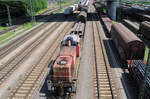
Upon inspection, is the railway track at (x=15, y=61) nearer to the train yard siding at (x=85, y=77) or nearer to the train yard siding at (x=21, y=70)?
the train yard siding at (x=21, y=70)

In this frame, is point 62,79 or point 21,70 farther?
point 21,70

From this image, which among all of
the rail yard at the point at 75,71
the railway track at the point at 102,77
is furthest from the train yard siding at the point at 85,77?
the railway track at the point at 102,77

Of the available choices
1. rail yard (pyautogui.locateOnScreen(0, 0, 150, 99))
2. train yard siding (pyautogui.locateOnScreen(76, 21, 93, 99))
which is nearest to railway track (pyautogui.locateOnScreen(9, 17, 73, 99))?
rail yard (pyautogui.locateOnScreen(0, 0, 150, 99))

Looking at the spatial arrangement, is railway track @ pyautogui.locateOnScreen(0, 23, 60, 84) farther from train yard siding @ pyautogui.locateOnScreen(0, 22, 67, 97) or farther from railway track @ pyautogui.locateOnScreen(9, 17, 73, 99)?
railway track @ pyautogui.locateOnScreen(9, 17, 73, 99)

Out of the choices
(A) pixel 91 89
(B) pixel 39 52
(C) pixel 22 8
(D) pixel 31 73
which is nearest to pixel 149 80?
(A) pixel 91 89

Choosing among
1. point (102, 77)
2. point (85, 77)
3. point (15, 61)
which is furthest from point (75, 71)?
point (15, 61)

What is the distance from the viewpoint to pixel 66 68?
13.5 meters

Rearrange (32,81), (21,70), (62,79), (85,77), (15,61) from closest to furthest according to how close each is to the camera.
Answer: (62,79) < (32,81) < (85,77) < (21,70) < (15,61)

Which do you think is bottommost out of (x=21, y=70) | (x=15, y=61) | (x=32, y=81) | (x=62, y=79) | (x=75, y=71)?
(x=32, y=81)

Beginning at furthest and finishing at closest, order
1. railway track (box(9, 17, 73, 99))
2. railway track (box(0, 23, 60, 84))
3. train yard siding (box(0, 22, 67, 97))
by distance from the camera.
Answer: railway track (box(0, 23, 60, 84)) → train yard siding (box(0, 22, 67, 97)) → railway track (box(9, 17, 73, 99))

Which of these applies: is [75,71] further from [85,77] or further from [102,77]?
[102,77]

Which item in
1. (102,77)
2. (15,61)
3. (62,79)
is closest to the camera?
(62,79)

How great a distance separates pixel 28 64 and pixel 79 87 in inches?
363

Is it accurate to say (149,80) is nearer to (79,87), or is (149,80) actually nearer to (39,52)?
(79,87)
